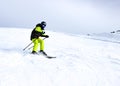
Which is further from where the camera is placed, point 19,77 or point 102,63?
point 102,63

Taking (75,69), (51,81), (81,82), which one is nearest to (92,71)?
(75,69)

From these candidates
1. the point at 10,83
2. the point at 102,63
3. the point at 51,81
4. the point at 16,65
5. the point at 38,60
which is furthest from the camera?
the point at 102,63

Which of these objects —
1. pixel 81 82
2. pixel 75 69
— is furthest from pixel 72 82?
pixel 75 69

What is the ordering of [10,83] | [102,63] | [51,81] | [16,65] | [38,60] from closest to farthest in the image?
[10,83]
[51,81]
[16,65]
[38,60]
[102,63]

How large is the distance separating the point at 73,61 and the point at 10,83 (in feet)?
16.3

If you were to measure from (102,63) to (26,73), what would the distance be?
5.09 m

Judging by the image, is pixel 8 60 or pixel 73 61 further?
pixel 73 61

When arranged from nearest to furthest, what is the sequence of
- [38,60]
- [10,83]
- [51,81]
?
[10,83]
[51,81]
[38,60]

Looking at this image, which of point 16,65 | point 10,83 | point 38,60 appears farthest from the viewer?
point 38,60

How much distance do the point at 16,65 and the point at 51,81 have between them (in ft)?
8.15

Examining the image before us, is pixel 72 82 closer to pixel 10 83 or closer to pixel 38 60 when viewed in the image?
pixel 10 83

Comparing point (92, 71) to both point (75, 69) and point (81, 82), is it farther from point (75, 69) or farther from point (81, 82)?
point (81, 82)

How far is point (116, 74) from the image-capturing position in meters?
11.6

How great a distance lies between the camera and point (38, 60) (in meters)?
13.0
